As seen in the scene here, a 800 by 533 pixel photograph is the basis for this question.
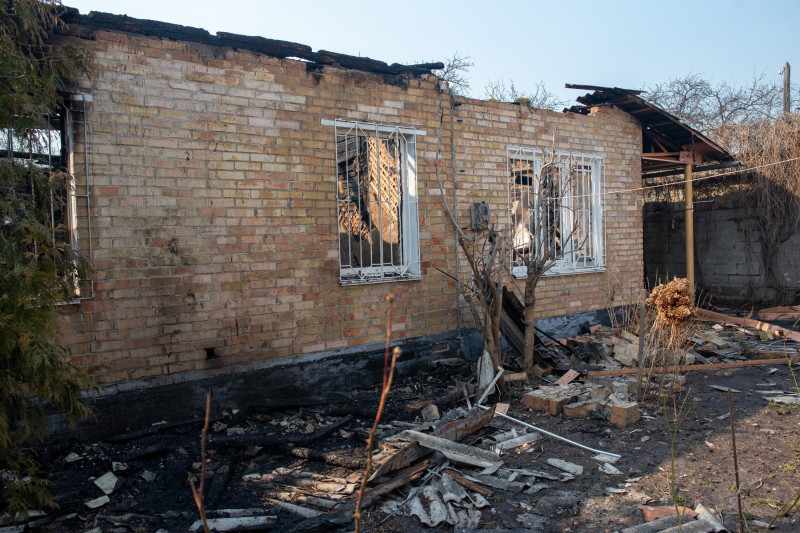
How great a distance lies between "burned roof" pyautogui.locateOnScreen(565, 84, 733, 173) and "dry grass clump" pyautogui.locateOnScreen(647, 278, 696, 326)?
4.53m

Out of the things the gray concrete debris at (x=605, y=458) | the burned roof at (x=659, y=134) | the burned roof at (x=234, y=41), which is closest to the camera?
the gray concrete debris at (x=605, y=458)

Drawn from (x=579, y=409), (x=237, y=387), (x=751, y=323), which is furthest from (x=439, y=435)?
(x=751, y=323)

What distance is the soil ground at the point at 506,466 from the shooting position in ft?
11.5

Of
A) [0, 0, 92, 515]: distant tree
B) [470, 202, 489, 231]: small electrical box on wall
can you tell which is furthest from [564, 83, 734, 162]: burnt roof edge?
[0, 0, 92, 515]: distant tree

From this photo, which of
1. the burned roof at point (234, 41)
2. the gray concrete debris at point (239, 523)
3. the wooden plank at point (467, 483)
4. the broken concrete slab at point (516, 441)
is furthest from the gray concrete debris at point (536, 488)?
the burned roof at point (234, 41)

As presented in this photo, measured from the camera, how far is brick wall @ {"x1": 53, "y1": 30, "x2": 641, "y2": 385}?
479cm

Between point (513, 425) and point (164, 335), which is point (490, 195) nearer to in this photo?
point (513, 425)

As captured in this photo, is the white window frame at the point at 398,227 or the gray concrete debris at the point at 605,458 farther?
the white window frame at the point at 398,227

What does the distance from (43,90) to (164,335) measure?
226 cm

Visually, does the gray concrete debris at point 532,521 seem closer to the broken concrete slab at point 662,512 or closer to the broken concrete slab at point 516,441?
the broken concrete slab at point 662,512

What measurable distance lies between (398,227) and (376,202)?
0.43 metres

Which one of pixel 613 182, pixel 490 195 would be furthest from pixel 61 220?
pixel 613 182

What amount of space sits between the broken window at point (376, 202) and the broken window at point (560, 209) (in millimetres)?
1715

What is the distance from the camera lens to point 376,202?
6777 millimetres
